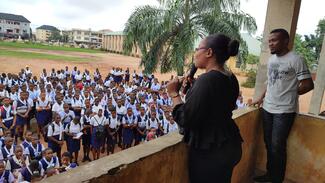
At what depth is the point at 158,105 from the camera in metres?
10.9

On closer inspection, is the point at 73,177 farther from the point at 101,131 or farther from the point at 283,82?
the point at 101,131

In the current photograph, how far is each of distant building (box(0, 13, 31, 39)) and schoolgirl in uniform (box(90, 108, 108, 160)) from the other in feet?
284

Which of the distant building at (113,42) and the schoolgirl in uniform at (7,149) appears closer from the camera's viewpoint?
the schoolgirl in uniform at (7,149)

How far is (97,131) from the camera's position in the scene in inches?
320

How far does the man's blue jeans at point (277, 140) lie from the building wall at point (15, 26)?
95.2m

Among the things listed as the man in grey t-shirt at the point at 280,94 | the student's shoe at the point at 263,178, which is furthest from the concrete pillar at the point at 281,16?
the student's shoe at the point at 263,178

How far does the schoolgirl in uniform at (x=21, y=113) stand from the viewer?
9.15m

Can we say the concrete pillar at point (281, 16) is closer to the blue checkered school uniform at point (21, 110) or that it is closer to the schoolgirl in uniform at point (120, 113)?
the schoolgirl in uniform at point (120, 113)

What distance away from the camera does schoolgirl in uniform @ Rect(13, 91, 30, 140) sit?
915cm

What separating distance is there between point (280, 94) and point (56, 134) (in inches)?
242

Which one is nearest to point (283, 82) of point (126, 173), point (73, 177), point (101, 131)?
point (126, 173)

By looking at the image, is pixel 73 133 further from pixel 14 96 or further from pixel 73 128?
pixel 14 96

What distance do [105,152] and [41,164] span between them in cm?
298

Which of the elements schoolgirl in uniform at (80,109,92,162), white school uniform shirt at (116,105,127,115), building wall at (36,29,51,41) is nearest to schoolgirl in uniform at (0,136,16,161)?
schoolgirl in uniform at (80,109,92,162)
